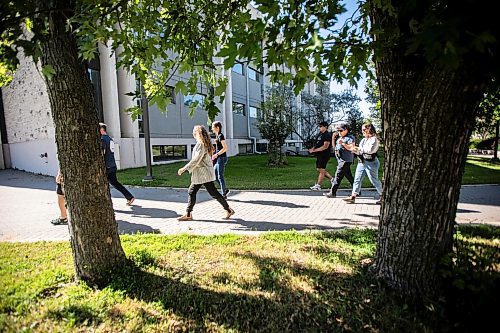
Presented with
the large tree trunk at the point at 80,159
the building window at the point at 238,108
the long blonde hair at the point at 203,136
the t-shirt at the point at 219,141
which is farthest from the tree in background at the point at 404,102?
the building window at the point at 238,108

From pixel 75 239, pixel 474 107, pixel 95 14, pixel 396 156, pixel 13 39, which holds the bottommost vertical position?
pixel 75 239

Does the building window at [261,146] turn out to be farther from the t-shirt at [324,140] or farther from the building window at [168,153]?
the t-shirt at [324,140]

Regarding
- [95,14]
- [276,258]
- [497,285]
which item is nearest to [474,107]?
[497,285]

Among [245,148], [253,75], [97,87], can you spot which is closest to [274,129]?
[97,87]

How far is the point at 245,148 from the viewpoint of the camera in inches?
1196

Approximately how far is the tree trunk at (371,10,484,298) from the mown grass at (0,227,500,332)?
0.83 ft

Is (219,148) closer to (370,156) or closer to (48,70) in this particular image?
(370,156)

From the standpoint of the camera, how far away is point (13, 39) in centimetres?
192

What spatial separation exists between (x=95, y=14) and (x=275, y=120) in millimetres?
16316

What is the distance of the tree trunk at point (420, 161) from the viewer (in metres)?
2.50

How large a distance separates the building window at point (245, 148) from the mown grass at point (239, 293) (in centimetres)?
2517

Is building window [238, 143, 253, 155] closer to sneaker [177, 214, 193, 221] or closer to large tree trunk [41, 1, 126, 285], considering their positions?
sneaker [177, 214, 193, 221]

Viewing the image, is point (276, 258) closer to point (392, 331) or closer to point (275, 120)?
point (392, 331)

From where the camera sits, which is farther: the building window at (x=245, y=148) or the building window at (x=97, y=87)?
the building window at (x=245, y=148)
